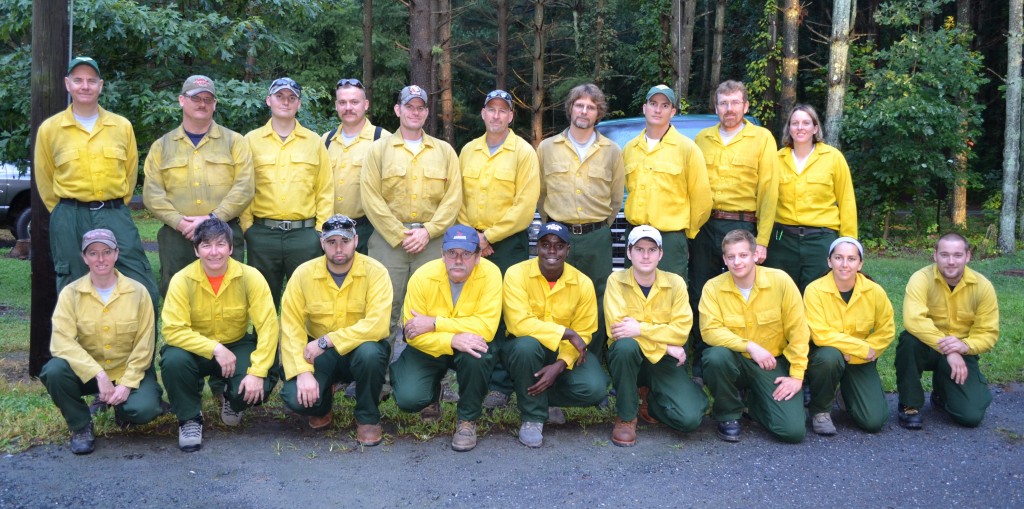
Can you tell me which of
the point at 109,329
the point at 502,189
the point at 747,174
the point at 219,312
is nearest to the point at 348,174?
the point at 502,189

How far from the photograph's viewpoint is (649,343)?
17.4 feet

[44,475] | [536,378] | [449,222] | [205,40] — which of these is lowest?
[44,475]

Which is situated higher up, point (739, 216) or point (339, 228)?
point (739, 216)

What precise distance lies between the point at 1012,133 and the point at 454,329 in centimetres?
1275

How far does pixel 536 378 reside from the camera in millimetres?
5238

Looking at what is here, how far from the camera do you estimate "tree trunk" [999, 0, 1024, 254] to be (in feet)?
45.7

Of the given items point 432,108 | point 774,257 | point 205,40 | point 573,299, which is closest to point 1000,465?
point 774,257

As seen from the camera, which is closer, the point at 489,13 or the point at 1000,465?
the point at 1000,465

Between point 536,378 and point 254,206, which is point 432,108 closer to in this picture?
point 254,206

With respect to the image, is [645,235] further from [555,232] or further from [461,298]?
[461,298]

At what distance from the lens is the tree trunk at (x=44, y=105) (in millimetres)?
6234

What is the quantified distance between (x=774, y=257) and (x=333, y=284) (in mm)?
3308

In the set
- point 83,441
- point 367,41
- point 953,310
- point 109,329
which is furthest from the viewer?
point 367,41

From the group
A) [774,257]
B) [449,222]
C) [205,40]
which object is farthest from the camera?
[205,40]
